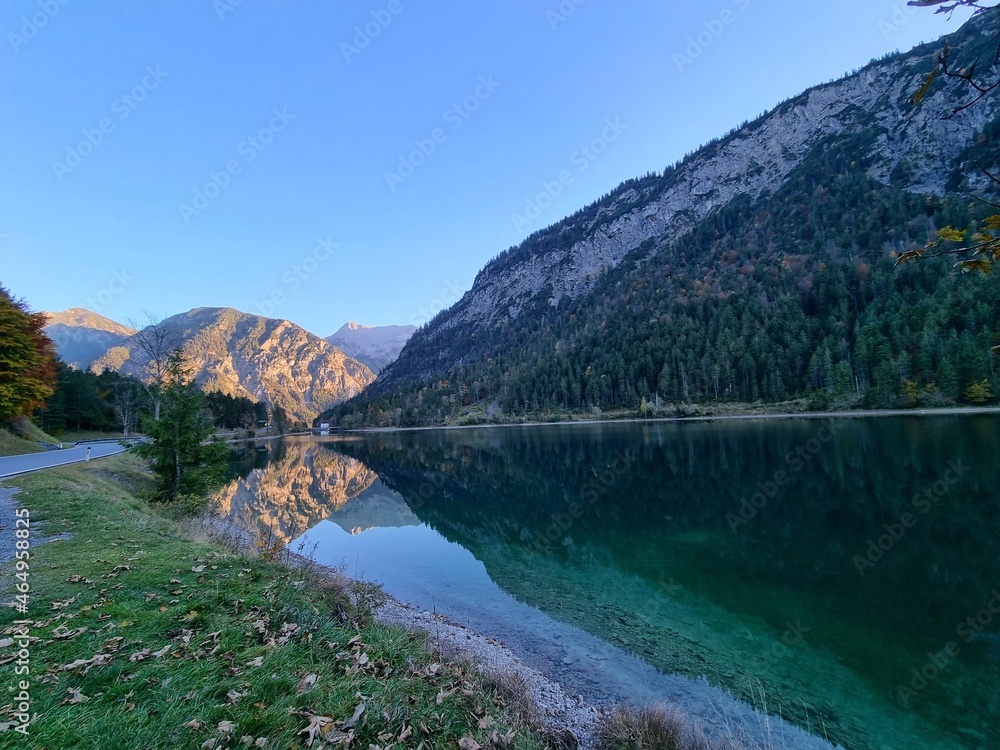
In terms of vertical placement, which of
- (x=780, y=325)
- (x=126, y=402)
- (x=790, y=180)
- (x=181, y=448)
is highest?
(x=790, y=180)

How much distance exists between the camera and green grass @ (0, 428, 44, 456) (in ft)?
86.6

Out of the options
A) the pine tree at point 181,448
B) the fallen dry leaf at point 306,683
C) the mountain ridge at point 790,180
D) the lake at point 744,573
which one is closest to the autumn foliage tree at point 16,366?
the pine tree at point 181,448

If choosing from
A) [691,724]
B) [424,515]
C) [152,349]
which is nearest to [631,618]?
[691,724]

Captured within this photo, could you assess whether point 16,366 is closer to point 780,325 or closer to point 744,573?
point 744,573

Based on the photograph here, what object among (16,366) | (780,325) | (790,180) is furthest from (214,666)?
(790,180)

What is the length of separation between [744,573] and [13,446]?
123ft

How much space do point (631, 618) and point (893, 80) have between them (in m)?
203

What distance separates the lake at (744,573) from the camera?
9.70m

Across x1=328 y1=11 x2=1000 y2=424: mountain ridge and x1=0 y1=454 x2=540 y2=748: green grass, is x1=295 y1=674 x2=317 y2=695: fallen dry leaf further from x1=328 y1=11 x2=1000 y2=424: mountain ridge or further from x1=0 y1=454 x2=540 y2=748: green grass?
x1=328 y1=11 x2=1000 y2=424: mountain ridge

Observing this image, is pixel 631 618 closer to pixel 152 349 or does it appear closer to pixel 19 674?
pixel 19 674

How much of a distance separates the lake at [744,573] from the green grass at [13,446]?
424 inches

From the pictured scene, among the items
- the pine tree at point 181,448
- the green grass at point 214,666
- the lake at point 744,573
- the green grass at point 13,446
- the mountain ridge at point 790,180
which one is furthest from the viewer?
the mountain ridge at point 790,180

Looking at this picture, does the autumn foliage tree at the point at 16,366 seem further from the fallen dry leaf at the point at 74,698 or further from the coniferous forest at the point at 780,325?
the coniferous forest at the point at 780,325

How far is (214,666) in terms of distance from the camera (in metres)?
6.40
